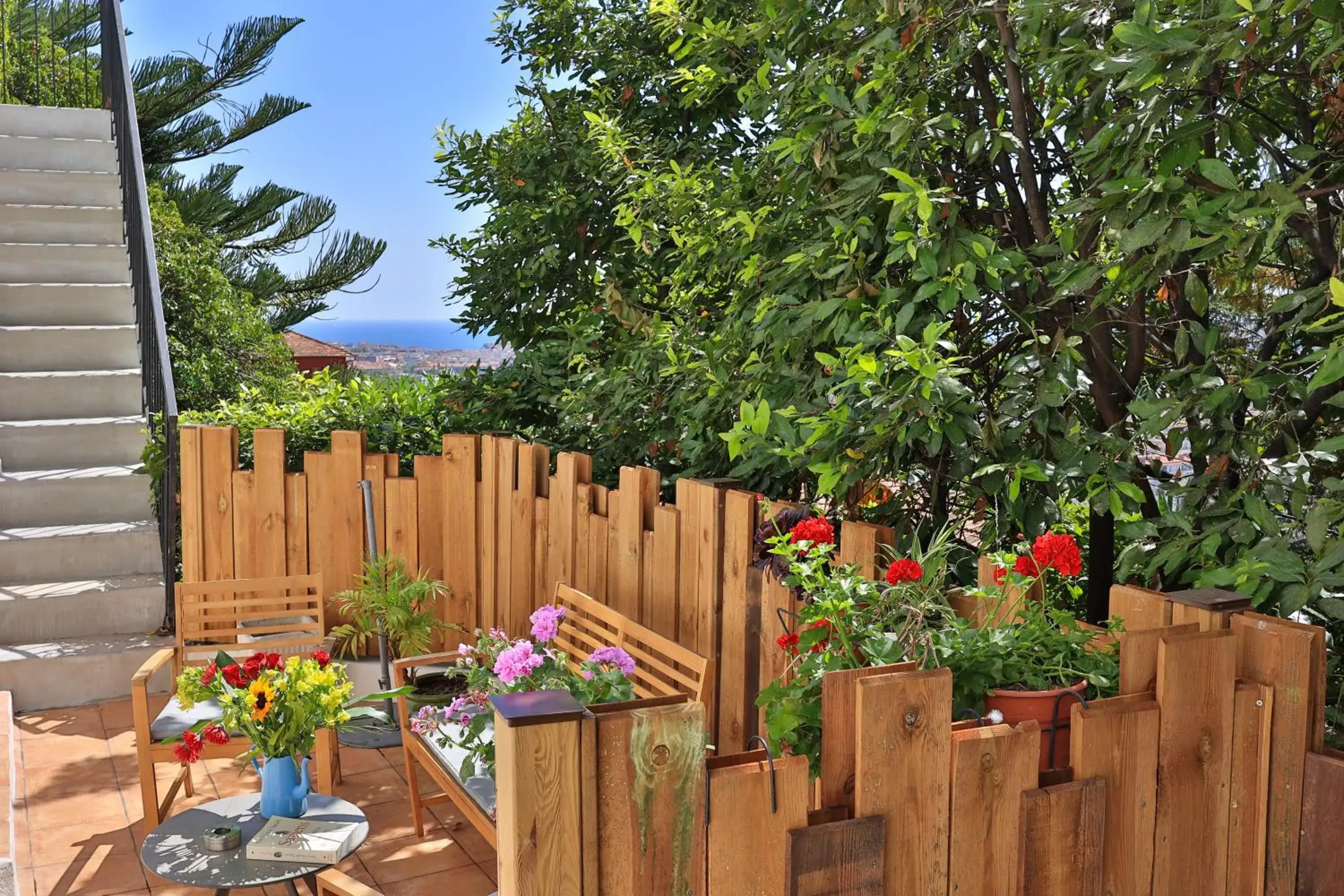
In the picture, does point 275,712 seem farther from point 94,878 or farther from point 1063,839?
point 1063,839

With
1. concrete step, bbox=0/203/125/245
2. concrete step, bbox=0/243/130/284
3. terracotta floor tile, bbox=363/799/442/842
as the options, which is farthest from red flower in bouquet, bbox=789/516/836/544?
concrete step, bbox=0/203/125/245

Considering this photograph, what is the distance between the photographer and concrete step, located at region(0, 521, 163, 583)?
5.03 m

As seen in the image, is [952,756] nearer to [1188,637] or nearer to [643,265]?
[1188,637]

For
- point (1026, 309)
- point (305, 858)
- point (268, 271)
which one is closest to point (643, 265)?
point (1026, 309)

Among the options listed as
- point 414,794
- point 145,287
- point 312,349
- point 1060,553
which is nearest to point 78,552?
point 145,287

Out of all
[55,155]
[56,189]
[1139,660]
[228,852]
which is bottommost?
[228,852]

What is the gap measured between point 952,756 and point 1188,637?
0.45 metres

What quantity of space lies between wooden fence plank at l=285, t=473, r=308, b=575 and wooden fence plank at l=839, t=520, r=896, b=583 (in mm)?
2802

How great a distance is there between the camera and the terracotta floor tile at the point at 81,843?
11.0ft

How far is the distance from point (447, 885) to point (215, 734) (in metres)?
0.79

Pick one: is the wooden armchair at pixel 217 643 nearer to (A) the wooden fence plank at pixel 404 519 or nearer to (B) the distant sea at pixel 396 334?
(A) the wooden fence plank at pixel 404 519

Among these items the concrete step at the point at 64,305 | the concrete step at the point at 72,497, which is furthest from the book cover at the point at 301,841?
the concrete step at the point at 64,305

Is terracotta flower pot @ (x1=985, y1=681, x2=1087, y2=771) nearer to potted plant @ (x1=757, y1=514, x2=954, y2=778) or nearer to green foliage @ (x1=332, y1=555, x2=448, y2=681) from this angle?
potted plant @ (x1=757, y1=514, x2=954, y2=778)

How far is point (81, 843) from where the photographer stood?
3459 millimetres
